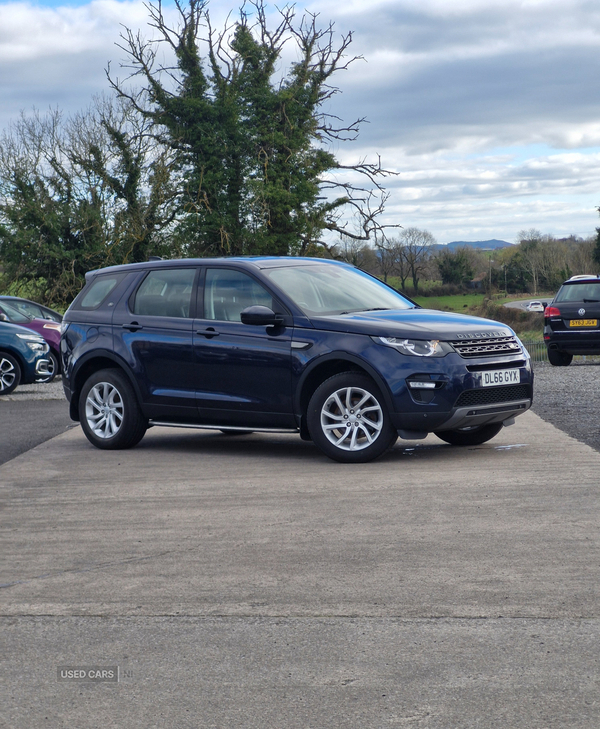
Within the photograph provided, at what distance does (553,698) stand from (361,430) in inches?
200

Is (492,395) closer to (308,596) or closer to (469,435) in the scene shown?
(469,435)

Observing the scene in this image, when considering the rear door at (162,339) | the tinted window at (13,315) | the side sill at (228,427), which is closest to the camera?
the side sill at (228,427)

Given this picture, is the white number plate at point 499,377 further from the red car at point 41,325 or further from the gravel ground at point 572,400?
the red car at point 41,325

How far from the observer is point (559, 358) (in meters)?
22.3

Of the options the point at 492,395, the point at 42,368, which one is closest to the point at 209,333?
the point at 492,395

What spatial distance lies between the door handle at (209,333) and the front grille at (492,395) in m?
2.26

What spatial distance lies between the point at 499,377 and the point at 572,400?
5415 millimetres

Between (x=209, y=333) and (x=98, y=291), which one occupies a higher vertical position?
(x=98, y=291)

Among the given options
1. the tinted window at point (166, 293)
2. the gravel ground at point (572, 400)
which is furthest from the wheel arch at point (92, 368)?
the gravel ground at point (572, 400)

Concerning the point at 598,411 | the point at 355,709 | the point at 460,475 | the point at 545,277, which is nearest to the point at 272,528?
the point at 460,475

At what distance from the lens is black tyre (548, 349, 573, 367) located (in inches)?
867

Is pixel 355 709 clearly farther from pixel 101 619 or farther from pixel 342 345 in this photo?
pixel 342 345

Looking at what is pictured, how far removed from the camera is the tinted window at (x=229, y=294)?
356 inches

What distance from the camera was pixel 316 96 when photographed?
47.1 meters
